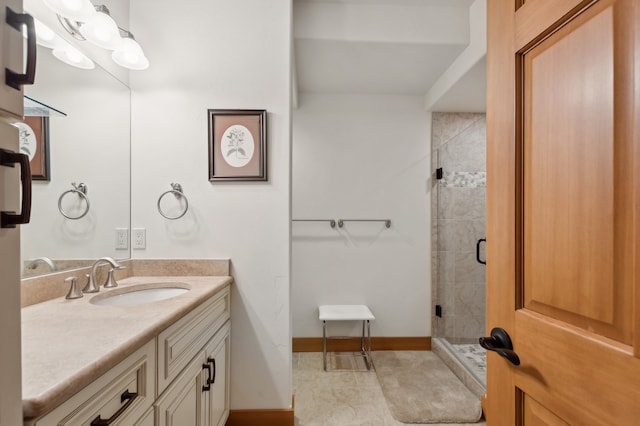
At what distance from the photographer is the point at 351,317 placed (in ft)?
8.07

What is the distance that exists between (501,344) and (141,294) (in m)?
1.56

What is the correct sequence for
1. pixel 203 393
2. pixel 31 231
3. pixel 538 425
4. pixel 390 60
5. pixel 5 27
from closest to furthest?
1. pixel 5 27
2. pixel 538 425
3. pixel 31 231
4. pixel 203 393
5. pixel 390 60

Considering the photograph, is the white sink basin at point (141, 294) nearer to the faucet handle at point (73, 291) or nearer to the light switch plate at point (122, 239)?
the faucet handle at point (73, 291)

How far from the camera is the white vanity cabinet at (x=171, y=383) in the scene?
0.66m

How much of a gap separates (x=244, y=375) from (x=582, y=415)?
1568 millimetres

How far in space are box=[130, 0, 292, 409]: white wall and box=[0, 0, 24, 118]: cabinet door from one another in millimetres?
1259

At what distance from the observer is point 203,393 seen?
4.21 feet

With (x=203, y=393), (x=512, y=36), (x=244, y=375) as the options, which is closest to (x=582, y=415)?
(x=512, y=36)

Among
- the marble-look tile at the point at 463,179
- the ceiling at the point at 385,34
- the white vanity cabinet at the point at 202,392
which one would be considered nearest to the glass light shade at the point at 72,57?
the ceiling at the point at 385,34

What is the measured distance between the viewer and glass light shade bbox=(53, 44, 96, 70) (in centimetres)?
128

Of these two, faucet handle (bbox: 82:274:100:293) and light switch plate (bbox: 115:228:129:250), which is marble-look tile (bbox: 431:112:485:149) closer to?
light switch plate (bbox: 115:228:129:250)

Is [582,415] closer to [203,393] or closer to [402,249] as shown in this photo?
[203,393]

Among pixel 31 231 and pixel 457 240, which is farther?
pixel 457 240

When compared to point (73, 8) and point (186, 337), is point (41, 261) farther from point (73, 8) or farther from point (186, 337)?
point (73, 8)
